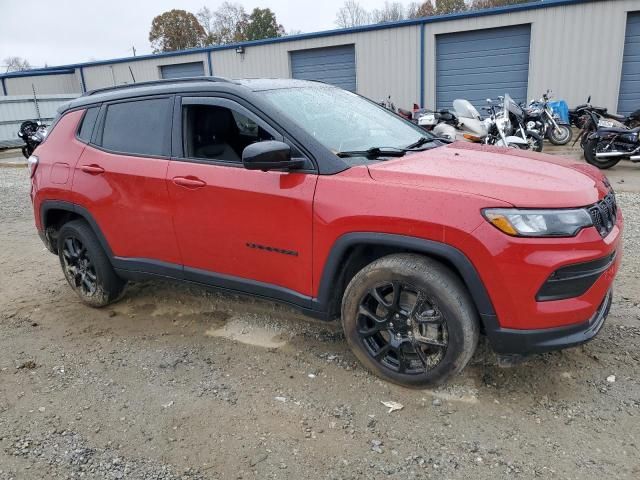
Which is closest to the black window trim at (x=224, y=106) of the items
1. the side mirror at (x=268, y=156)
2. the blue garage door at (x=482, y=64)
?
the side mirror at (x=268, y=156)

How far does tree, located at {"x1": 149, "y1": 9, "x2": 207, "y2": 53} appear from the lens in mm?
50259

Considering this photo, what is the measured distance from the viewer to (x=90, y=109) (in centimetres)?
416

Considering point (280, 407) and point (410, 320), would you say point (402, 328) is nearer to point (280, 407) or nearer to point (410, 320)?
point (410, 320)

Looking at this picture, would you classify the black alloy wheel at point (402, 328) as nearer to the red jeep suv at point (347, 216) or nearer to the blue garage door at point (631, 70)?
the red jeep suv at point (347, 216)

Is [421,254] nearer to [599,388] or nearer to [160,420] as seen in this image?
[599,388]

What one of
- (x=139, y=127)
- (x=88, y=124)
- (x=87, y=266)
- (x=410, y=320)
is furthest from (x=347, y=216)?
(x=87, y=266)

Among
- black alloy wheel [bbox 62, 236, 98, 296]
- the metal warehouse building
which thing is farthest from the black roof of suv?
the metal warehouse building

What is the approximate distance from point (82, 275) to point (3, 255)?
2.57 meters

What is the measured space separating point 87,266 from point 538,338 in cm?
347

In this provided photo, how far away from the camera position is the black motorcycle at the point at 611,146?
9.22m

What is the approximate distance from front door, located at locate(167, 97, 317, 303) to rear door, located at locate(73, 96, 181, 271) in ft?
0.49

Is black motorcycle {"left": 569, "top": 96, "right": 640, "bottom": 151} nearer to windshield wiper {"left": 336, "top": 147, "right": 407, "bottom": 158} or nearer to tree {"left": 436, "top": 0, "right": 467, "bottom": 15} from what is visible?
windshield wiper {"left": 336, "top": 147, "right": 407, "bottom": 158}

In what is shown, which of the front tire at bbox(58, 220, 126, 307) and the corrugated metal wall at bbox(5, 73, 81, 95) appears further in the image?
the corrugated metal wall at bbox(5, 73, 81, 95)

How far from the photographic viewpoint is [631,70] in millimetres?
13875
